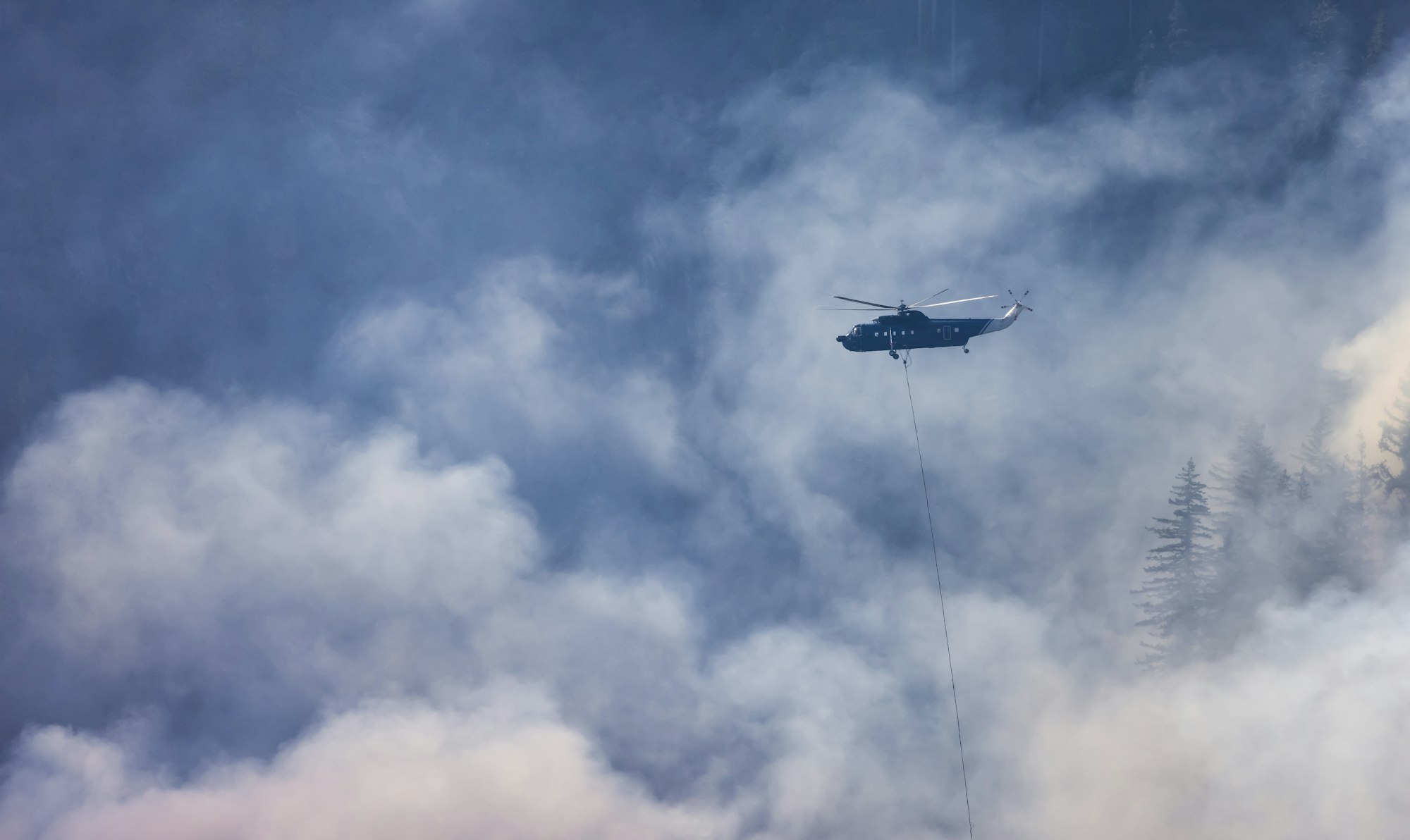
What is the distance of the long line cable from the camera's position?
74.8 m

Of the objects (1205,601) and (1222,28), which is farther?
(1222,28)

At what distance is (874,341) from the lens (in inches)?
2293

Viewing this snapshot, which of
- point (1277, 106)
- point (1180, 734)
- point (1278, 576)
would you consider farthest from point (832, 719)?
point (1277, 106)

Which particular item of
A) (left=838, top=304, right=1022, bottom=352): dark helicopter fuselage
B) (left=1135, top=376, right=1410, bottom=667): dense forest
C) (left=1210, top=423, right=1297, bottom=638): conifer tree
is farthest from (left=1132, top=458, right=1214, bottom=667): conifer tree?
(left=838, top=304, right=1022, bottom=352): dark helicopter fuselage

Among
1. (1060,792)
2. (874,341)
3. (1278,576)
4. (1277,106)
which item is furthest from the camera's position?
(1277,106)

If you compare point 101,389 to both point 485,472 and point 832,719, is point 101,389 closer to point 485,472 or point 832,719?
point 485,472

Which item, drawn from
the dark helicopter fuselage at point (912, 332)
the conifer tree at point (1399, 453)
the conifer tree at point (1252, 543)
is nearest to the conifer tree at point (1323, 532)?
the conifer tree at point (1252, 543)

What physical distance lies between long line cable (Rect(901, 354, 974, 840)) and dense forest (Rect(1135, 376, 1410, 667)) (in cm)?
1640

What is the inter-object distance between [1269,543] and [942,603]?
29.0 m

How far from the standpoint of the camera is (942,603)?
→ 290 feet

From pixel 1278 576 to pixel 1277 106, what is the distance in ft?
176

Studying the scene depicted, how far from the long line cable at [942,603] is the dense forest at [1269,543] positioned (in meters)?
16.4

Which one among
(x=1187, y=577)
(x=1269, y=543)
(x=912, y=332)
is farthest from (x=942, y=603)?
(x=912, y=332)

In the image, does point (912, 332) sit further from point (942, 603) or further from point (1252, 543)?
point (942, 603)
